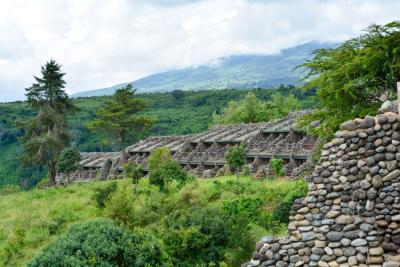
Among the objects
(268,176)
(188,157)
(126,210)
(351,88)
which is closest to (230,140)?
(188,157)

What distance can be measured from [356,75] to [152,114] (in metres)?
116

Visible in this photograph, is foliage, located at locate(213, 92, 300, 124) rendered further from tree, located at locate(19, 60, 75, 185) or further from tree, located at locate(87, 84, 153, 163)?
tree, located at locate(19, 60, 75, 185)

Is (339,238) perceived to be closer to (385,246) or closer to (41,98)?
(385,246)

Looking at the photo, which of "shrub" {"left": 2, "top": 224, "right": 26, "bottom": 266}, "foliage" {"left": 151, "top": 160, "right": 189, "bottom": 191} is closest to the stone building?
"foliage" {"left": 151, "top": 160, "right": 189, "bottom": 191}

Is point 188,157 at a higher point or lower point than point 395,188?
lower

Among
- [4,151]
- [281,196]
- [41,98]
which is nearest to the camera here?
[281,196]

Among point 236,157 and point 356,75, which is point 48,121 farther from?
point 356,75

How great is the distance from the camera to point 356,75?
19719mm

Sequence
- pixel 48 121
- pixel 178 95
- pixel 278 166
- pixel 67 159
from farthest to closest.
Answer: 1. pixel 178 95
2. pixel 48 121
3. pixel 67 159
4. pixel 278 166

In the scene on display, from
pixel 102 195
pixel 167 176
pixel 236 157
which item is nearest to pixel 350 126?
pixel 102 195

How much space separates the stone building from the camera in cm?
3809

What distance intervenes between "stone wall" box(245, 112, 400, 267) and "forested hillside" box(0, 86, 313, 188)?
79.8 metres

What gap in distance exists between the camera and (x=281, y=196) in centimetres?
2778

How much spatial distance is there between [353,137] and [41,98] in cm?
4353
